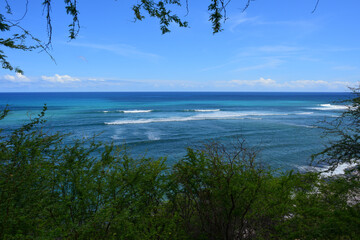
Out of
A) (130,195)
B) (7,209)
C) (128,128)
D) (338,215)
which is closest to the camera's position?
(7,209)

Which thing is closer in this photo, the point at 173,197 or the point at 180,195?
the point at 173,197

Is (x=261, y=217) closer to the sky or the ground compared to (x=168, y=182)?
→ closer to the ground

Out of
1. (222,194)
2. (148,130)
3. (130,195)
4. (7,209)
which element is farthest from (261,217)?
(148,130)

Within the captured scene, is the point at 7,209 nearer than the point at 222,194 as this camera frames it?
Yes

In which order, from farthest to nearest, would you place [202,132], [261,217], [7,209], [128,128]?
[128,128]
[202,132]
[261,217]
[7,209]

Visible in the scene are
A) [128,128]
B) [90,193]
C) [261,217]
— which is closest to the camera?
[90,193]

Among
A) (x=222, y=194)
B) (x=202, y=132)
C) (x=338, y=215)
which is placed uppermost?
(x=338, y=215)

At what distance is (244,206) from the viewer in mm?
8938

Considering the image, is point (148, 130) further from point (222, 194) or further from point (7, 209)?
point (7, 209)

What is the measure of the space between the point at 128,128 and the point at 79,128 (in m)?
8.00

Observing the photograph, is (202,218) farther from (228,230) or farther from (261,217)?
(261,217)

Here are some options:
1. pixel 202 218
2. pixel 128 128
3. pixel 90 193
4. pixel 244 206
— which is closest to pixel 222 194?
pixel 244 206

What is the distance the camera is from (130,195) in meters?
8.62

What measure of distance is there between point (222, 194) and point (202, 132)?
86.6 ft
